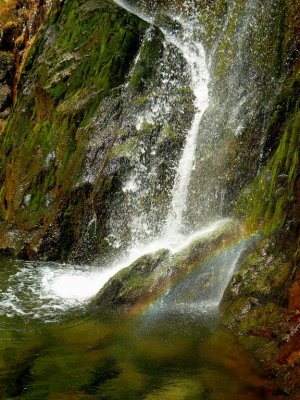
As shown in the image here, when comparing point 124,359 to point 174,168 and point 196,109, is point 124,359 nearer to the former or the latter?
point 174,168

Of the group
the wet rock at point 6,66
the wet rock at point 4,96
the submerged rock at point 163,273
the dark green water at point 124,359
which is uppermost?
the wet rock at point 6,66

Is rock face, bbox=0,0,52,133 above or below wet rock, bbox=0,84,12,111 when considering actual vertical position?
above

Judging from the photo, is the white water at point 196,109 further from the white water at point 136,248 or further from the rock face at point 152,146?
the rock face at point 152,146

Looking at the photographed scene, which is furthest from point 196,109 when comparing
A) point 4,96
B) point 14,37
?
point 14,37

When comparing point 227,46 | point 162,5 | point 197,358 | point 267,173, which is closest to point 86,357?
point 197,358

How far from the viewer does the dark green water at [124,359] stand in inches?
236

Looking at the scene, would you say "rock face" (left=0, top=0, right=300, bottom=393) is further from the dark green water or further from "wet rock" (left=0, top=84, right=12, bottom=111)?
"wet rock" (left=0, top=84, right=12, bottom=111)

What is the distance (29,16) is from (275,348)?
20.1 m

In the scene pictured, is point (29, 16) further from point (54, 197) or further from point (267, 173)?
point (267, 173)

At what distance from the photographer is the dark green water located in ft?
19.7

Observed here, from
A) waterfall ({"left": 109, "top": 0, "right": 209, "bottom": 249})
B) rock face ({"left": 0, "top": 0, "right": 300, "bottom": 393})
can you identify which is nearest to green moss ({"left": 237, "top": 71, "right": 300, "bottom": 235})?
rock face ({"left": 0, "top": 0, "right": 300, "bottom": 393})

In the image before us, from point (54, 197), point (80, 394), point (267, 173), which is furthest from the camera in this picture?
point (54, 197)

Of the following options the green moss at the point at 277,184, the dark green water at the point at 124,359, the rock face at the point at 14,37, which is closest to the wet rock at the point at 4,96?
the rock face at the point at 14,37

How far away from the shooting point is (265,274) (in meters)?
8.15
